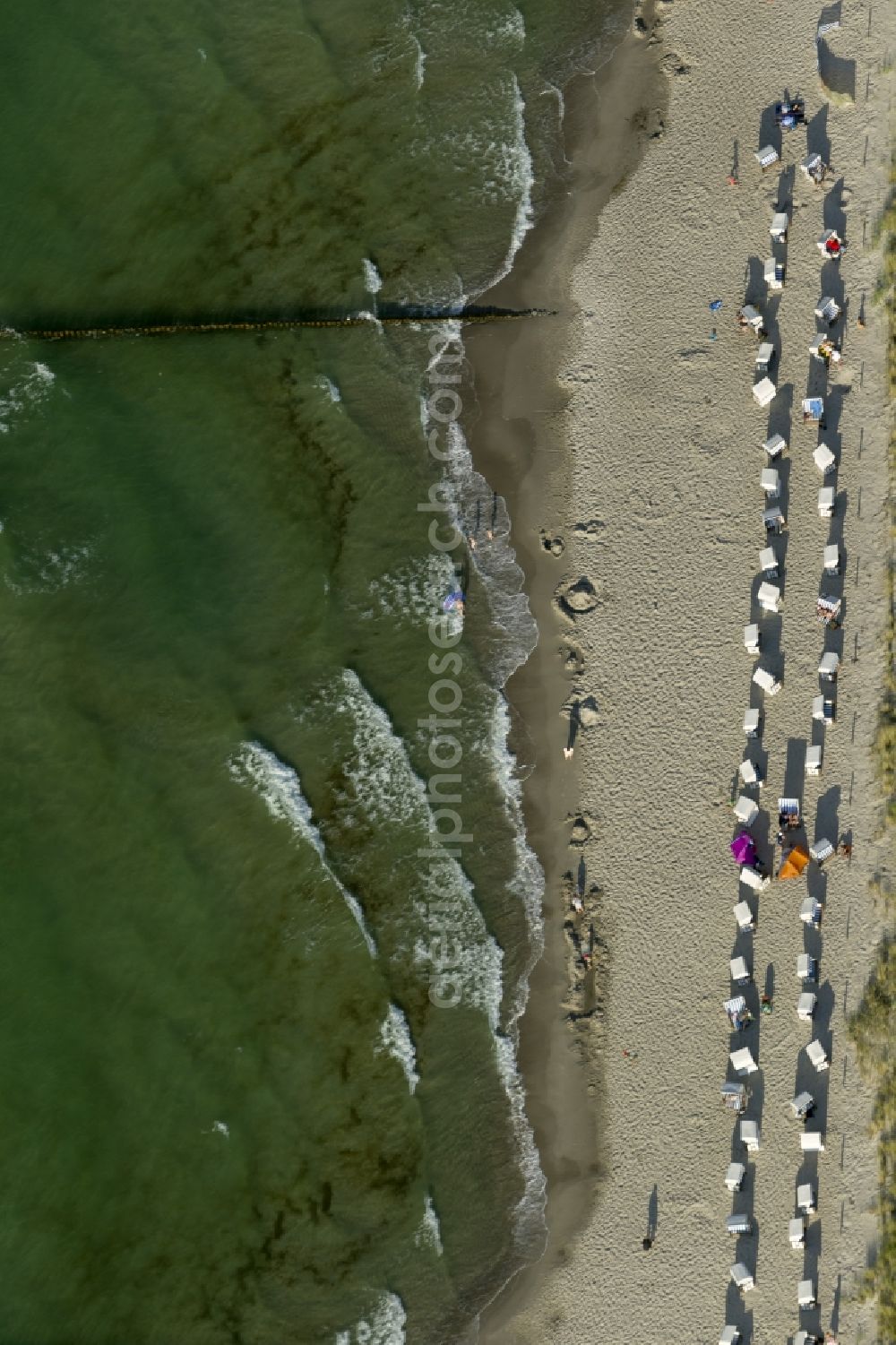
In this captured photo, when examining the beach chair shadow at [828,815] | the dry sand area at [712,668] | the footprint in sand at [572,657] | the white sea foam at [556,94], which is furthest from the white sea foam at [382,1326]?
the white sea foam at [556,94]

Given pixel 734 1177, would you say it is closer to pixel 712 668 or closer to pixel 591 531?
pixel 712 668

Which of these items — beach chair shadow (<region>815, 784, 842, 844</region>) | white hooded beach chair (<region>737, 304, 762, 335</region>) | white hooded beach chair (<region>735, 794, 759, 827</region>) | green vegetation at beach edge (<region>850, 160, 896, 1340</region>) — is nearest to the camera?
green vegetation at beach edge (<region>850, 160, 896, 1340</region>)

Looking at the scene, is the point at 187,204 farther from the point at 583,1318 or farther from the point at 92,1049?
the point at 583,1318

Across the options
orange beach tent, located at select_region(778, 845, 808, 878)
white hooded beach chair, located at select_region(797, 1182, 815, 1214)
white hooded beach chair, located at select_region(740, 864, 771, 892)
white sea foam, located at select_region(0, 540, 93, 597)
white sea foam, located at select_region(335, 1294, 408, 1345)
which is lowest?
white sea foam, located at select_region(335, 1294, 408, 1345)

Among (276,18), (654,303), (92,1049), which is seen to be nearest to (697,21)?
(654,303)

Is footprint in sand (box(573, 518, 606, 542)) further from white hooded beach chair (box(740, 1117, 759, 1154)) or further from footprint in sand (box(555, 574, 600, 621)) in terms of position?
white hooded beach chair (box(740, 1117, 759, 1154))

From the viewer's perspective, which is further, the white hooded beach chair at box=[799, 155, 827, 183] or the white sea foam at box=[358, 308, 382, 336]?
the white sea foam at box=[358, 308, 382, 336]

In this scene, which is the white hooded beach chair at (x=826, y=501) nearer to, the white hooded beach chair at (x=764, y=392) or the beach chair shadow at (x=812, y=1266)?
the white hooded beach chair at (x=764, y=392)

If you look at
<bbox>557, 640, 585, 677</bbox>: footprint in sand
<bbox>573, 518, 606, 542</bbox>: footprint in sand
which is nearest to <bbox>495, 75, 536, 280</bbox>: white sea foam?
<bbox>573, 518, 606, 542</bbox>: footprint in sand
